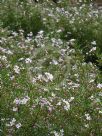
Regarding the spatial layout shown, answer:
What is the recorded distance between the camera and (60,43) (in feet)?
24.6

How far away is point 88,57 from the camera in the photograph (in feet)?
25.2

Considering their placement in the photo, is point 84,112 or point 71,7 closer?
point 84,112

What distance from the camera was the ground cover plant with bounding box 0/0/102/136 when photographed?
4.30m

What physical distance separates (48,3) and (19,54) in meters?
3.71

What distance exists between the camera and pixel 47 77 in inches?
204

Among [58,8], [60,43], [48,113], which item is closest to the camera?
[48,113]

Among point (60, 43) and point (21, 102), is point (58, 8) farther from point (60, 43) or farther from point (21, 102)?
point (21, 102)

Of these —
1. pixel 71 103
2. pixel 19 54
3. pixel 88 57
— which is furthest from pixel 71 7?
pixel 71 103

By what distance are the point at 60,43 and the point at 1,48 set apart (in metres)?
1.34

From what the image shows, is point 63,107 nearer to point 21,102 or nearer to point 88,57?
point 21,102

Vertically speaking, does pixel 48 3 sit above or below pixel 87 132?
above

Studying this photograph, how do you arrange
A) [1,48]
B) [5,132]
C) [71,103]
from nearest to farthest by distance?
[5,132]
[71,103]
[1,48]

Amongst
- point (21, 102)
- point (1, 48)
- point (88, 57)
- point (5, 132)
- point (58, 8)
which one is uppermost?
point (58, 8)

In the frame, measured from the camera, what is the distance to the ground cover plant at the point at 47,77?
430 centimetres
